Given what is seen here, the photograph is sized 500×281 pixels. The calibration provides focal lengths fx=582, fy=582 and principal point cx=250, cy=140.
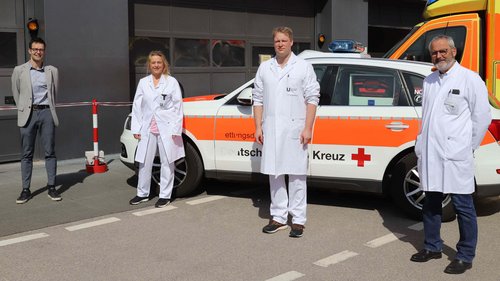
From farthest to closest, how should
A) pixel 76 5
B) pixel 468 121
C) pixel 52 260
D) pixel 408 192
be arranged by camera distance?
pixel 76 5
pixel 408 192
pixel 52 260
pixel 468 121

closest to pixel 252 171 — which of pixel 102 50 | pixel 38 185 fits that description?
pixel 38 185

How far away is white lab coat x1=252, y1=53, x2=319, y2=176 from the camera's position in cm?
529

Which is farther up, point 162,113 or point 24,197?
point 162,113

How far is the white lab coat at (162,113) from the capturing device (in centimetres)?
639

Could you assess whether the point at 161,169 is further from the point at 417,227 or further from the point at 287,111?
the point at 417,227

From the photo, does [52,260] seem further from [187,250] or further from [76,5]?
[76,5]

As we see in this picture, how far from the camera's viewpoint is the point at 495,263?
4.65 meters

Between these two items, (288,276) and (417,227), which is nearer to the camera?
(288,276)

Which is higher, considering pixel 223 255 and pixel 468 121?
pixel 468 121

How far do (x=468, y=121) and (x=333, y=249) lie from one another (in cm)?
155

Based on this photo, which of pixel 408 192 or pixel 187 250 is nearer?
pixel 187 250

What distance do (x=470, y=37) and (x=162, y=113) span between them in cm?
447

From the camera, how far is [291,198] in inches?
217

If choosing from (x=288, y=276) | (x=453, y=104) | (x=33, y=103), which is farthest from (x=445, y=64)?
(x=33, y=103)
